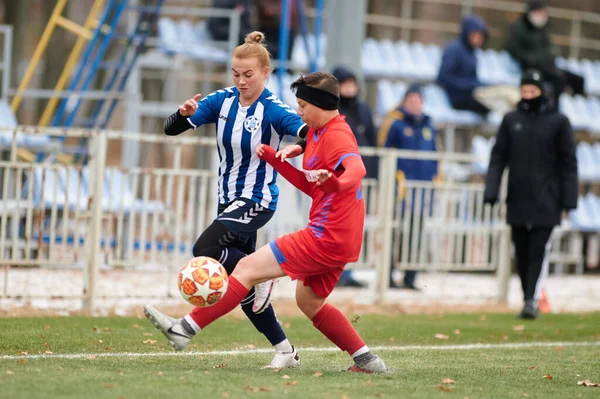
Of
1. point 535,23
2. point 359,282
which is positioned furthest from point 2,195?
point 535,23

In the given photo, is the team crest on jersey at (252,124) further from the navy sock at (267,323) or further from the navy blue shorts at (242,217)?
the navy sock at (267,323)

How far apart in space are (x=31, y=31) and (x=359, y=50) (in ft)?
49.9

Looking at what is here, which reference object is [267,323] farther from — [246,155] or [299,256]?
[246,155]

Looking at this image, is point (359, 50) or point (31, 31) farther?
point (31, 31)

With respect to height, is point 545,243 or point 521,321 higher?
point 545,243

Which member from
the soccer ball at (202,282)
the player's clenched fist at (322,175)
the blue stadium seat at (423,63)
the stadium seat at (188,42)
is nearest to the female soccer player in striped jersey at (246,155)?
the soccer ball at (202,282)

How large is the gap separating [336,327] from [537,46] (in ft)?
43.4

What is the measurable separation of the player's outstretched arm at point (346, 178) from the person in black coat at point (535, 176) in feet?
16.9

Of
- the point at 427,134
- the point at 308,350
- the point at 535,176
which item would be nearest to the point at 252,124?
the point at 308,350

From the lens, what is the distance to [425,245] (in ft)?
43.9

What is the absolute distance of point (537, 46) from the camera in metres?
19.4

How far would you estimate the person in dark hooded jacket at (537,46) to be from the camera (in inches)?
755

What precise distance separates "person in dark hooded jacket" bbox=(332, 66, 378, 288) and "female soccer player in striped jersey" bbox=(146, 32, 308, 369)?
597 centimetres

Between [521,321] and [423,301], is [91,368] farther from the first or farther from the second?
[423,301]
